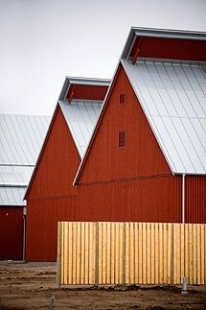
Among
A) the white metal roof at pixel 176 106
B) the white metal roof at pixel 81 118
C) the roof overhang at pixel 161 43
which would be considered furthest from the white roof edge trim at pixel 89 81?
the roof overhang at pixel 161 43

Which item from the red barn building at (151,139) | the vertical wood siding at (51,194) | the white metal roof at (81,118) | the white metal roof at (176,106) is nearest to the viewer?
the red barn building at (151,139)

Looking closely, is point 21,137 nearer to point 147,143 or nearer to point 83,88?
point 83,88

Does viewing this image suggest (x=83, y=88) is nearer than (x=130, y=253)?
No

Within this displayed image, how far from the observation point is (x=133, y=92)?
42.6 m

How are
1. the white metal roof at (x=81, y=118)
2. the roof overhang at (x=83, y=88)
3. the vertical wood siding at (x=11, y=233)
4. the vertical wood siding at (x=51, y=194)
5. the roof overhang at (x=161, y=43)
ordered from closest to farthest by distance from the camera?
the roof overhang at (x=161, y=43)
the white metal roof at (x=81, y=118)
the vertical wood siding at (x=51, y=194)
the roof overhang at (x=83, y=88)
the vertical wood siding at (x=11, y=233)

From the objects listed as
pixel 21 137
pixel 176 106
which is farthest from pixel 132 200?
pixel 21 137

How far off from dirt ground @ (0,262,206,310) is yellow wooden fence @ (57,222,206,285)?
1.75 feet

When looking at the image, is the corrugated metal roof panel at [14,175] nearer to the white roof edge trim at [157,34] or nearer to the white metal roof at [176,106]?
the white metal roof at [176,106]

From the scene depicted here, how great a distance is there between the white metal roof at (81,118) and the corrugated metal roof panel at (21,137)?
1186cm

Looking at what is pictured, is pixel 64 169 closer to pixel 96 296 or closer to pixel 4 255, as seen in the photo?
pixel 4 255

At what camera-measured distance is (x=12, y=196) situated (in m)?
62.2

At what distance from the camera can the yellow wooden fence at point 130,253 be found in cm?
2967

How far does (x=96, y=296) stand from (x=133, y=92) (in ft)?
59.5

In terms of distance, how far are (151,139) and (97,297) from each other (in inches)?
614
